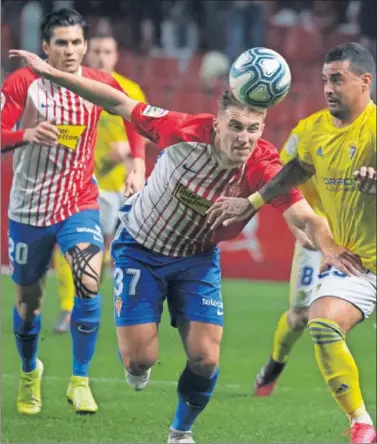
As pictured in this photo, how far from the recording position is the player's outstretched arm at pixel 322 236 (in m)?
6.11

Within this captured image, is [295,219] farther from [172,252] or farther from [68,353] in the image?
[68,353]

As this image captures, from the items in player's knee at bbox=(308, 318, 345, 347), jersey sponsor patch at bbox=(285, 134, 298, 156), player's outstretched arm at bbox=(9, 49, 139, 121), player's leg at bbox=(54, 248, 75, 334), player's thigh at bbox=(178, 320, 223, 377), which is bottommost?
player's leg at bbox=(54, 248, 75, 334)

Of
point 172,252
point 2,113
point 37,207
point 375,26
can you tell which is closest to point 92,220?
point 37,207

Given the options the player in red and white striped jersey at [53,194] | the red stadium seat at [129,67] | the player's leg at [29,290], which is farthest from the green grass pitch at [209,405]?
the red stadium seat at [129,67]

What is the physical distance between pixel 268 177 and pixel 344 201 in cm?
58

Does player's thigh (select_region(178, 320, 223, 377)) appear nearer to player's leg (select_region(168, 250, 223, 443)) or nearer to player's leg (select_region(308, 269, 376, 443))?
player's leg (select_region(168, 250, 223, 443))

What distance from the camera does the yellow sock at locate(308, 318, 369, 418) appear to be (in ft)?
20.2

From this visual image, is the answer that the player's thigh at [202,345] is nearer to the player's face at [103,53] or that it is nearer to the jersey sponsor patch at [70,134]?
the jersey sponsor patch at [70,134]

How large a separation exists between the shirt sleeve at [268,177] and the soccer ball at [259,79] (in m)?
0.32

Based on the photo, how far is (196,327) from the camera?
20.5 ft

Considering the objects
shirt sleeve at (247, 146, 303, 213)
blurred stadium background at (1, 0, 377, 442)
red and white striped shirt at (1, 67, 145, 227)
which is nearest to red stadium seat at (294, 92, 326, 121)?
blurred stadium background at (1, 0, 377, 442)

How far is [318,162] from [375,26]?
12.5 meters

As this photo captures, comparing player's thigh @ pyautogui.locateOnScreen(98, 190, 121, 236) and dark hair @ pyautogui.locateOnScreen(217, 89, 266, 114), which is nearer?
dark hair @ pyautogui.locateOnScreen(217, 89, 266, 114)

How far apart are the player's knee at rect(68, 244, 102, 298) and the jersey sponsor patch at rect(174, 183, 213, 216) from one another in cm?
115
